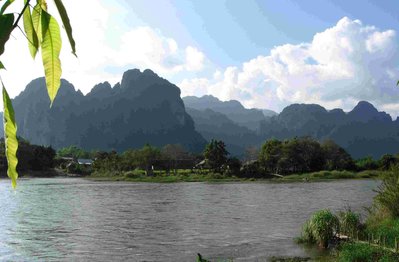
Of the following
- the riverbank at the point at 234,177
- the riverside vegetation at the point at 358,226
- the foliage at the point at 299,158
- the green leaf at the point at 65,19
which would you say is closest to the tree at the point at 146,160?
the riverbank at the point at 234,177

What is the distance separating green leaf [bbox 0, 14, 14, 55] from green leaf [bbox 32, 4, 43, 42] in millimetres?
127

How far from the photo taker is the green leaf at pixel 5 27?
899 millimetres

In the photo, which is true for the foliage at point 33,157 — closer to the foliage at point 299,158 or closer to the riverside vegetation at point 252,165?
the riverside vegetation at point 252,165

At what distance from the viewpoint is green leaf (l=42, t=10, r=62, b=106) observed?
42.4 inches

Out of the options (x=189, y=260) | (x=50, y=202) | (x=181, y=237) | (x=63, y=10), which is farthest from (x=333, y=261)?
(x=50, y=202)

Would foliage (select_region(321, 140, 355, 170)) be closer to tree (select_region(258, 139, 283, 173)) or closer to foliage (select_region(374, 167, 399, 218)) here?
tree (select_region(258, 139, 283, 173))

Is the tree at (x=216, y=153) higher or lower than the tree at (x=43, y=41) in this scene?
higher

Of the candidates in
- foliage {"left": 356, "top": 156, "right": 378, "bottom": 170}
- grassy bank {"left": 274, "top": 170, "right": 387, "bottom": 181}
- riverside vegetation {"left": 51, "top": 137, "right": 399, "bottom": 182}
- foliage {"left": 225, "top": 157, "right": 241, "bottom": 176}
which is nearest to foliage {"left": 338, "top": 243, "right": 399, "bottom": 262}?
riverside vegetation {"left": 51, "top": 137, "right": 399, "bottom": 182}

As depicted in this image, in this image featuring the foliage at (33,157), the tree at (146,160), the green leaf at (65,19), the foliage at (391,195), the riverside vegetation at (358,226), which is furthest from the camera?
the foliage at (33,157)

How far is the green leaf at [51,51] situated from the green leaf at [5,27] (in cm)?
12

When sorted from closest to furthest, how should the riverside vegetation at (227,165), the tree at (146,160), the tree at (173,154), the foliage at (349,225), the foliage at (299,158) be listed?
the foliage at (349,225) → the riverside vegetation at (227,165) → the foliage at (299,158) → the tree at (146,160) → the tree at (173,154)

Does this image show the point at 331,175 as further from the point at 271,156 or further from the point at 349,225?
the point at 349,225

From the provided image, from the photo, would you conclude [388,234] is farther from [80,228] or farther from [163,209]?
[163,209]

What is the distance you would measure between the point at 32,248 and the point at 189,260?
29.2 ft
